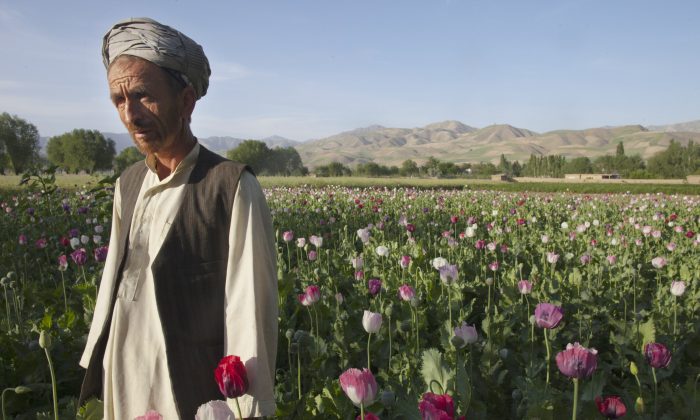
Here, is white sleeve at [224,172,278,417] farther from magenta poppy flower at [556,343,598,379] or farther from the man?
magenta poppy flower at [556,343,598,379]

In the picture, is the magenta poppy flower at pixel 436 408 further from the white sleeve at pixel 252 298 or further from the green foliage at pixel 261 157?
the green foliage at pixel 261 157

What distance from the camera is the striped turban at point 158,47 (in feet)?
5.81

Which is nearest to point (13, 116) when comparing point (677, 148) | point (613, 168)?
point (677, 148)

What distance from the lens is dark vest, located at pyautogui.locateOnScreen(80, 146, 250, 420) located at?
1753 millimetres

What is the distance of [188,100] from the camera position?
6.36ft

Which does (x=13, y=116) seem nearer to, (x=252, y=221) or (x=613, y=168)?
(x=252, y=221)

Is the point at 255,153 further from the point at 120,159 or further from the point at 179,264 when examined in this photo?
the point at 179,264

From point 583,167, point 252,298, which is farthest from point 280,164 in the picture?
point 252,298

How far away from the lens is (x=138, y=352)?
6.07ft

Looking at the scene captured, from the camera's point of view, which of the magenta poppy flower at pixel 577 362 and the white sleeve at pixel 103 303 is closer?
the magenta poppy flower at pixel 577 362

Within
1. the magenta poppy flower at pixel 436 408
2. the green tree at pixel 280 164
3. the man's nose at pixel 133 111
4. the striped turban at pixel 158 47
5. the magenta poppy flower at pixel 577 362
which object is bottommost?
the magenta poppy flower at pixel 577 362

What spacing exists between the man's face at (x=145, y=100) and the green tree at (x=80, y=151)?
78.0m

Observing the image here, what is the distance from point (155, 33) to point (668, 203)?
1399 cm

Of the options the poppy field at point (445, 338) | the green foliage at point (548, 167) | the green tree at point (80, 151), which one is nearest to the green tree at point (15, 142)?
the green tree at point (80, 151)
